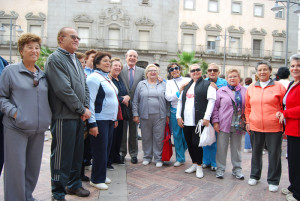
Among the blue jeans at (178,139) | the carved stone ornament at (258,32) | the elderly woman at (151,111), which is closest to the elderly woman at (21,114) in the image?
the elderly woman at (151,111)

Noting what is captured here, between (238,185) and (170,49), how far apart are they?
935 inches

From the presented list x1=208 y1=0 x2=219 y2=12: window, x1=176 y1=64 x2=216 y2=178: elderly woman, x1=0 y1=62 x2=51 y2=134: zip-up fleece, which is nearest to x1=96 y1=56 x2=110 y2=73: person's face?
x1=0 y1=62 x2=51 y2=134: zip-up fleece

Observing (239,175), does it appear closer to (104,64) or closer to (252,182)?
(252,182)

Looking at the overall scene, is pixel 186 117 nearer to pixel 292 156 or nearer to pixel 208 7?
pixel 292 156

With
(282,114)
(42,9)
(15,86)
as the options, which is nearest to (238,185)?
(282,114)

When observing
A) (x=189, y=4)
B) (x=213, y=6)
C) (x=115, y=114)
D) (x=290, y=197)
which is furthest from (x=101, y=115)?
(x=213, y=6)

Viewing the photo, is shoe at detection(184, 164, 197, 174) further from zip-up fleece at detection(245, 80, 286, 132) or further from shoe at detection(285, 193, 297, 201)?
shoe at detection(285, 193, 297, 201)

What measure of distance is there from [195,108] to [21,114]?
2879 mm

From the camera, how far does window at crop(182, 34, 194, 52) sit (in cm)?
2738

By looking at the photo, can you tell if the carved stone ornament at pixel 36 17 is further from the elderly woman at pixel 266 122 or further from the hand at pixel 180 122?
the elderly woman at pixel 266 122

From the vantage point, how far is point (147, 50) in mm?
25969

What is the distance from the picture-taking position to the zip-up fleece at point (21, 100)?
2768mm

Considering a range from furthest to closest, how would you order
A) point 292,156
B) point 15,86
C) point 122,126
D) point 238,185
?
point 122,126
point 238,185
point 292,156
point 15,86

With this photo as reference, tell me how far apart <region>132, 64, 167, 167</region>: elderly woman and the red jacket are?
232cm
